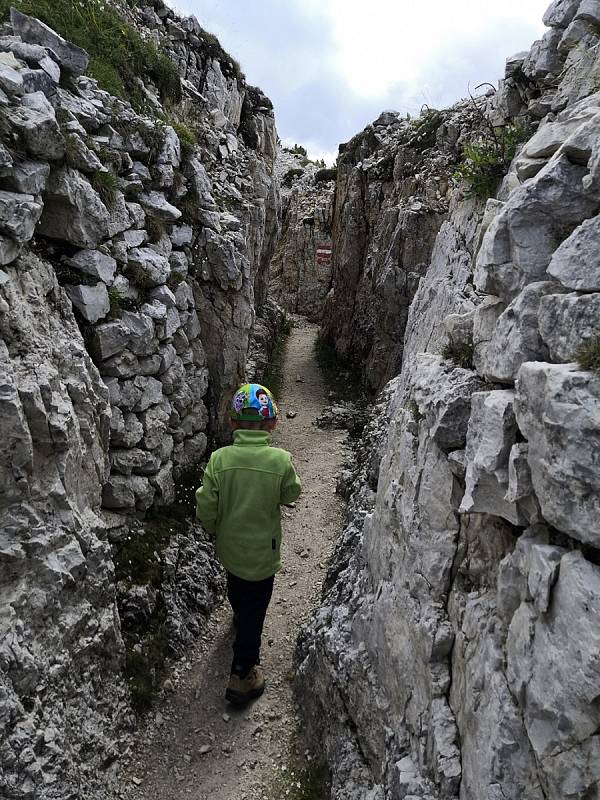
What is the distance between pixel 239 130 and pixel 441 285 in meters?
14.2

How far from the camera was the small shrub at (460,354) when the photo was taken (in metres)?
5.06

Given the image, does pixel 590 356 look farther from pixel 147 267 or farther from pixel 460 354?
pixel 147 267

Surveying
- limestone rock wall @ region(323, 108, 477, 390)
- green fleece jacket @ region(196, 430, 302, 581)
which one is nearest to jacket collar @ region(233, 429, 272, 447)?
green fleece jacket @ region(196, 430, 302, 581)

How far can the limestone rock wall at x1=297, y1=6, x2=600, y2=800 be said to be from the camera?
3.09 metres

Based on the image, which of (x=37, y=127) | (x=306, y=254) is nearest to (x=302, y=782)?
(x=37, y=127)

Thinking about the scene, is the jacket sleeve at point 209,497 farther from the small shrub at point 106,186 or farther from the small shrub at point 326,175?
the small shrub at point 326,175

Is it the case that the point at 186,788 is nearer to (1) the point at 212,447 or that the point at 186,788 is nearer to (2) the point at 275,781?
(2) the point at 275,781

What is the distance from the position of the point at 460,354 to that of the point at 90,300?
5418 mm

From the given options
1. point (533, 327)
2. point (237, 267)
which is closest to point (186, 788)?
point (533, 327)

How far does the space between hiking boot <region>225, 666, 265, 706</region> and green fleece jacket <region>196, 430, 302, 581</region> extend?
173 centimetres

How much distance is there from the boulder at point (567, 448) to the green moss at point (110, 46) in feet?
35.1

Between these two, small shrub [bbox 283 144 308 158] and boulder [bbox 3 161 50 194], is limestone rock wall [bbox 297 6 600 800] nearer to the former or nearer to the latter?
boulder [bbox 3 161 50 194]

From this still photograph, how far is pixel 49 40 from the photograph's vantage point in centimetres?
838

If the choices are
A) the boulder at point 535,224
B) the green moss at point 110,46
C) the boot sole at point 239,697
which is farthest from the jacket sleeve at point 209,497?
the green moss at point 110,46
